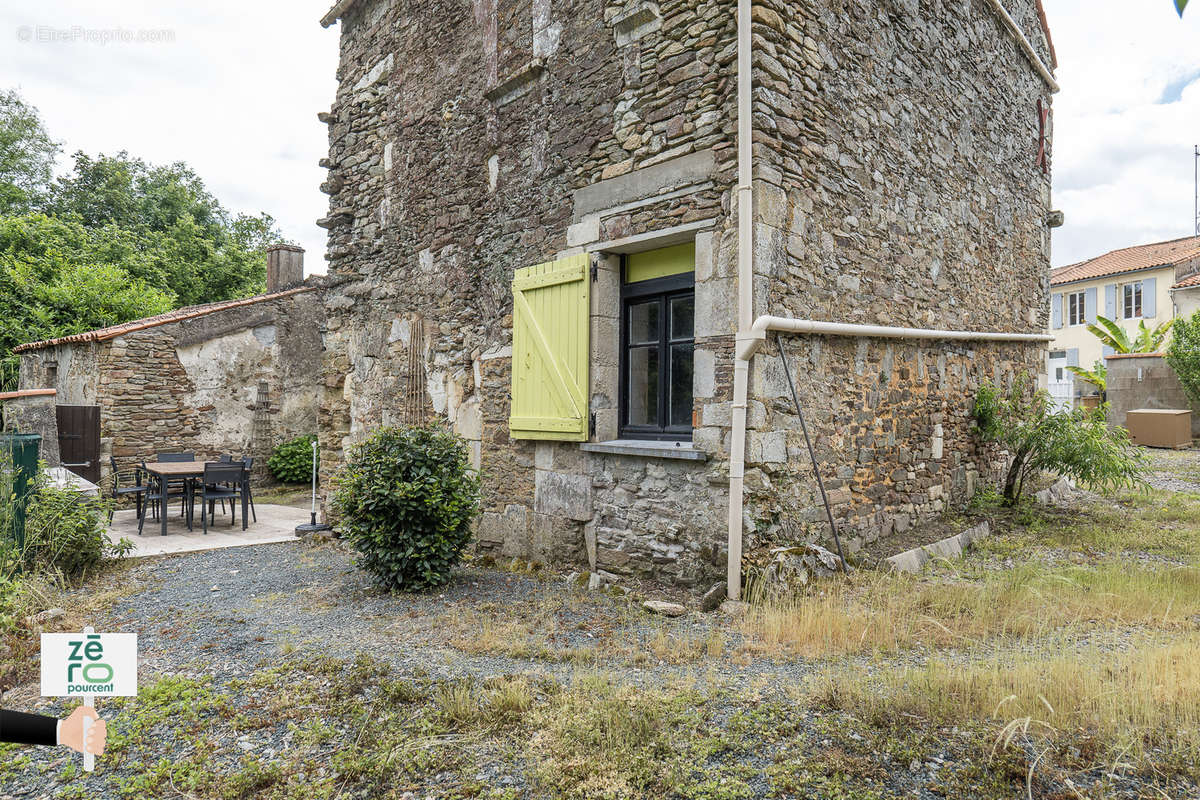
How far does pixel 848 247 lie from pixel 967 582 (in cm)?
282

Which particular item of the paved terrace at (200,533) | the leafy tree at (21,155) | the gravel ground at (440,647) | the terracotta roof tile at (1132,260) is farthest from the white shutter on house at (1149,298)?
the leafy tree at (21,155)

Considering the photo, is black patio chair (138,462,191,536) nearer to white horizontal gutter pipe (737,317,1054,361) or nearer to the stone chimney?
the stone chimney

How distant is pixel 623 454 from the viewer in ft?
18.7

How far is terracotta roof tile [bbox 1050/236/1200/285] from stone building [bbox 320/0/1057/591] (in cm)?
1853

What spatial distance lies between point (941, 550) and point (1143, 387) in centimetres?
1371

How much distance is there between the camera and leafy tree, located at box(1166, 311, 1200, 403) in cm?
1448

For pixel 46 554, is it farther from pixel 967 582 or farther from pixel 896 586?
pixel 967 582

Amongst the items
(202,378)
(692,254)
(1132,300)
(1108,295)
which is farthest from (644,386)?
(1108,295)

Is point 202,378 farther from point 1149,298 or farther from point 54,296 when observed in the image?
point 1149,298

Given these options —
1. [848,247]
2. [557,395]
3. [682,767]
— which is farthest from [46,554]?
[848,247]

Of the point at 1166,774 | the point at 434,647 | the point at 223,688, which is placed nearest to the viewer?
the point at 1166,774

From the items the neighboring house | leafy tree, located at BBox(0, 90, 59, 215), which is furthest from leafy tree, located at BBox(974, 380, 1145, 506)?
leafy tree, located at BBox(0, 90, 59, 215)

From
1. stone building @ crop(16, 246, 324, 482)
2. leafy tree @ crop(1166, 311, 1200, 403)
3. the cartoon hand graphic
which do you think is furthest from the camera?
leafy tree @ crop(1166, 311, 1200, 403)

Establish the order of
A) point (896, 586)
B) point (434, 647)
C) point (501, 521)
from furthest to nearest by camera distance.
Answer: point (501, 521)
point (896, 586)
point (434, 647)
